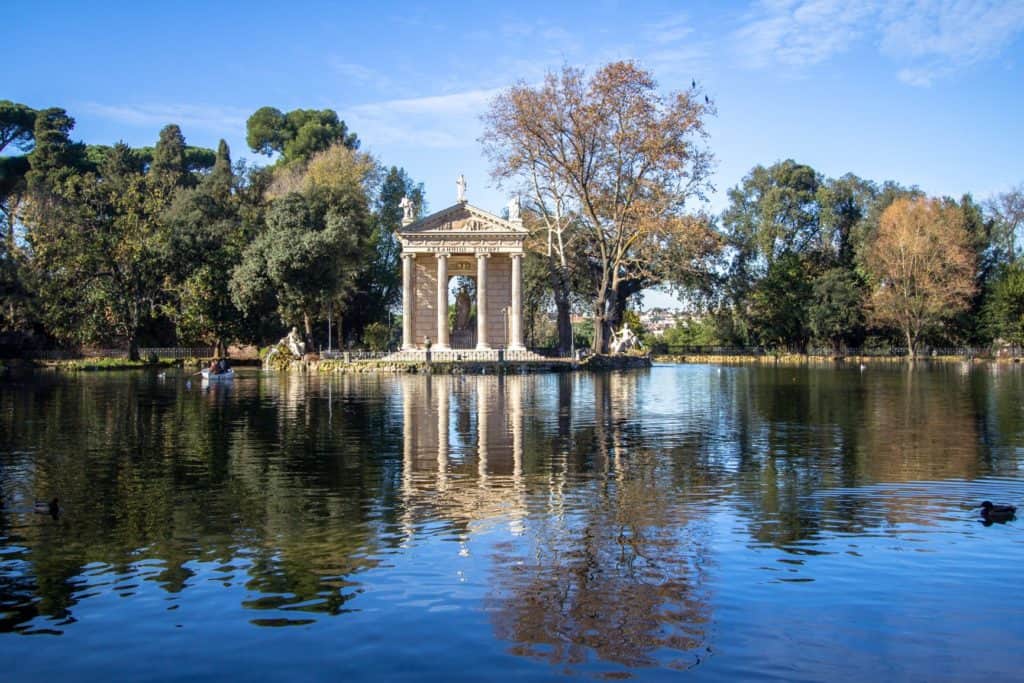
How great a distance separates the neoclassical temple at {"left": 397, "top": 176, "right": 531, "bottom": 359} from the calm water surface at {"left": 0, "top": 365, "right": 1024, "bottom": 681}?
141 ft

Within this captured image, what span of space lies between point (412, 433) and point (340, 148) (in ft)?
204

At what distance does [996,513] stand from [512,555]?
20.3ft

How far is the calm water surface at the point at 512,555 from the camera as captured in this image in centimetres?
746

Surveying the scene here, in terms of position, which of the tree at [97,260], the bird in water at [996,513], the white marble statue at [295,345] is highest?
the tree at [97,260]

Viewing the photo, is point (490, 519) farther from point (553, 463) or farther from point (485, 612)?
point (553, 463)

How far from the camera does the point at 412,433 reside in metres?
21.8

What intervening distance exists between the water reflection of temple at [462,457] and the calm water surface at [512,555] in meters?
0.11

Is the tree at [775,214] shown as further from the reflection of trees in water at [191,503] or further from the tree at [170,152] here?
the reflection of trees in water at [191,503]

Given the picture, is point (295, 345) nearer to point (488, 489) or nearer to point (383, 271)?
point (383, 271)

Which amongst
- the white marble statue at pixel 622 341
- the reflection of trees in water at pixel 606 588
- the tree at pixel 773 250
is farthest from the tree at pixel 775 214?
the reflection of trees in water at pixel 606 588

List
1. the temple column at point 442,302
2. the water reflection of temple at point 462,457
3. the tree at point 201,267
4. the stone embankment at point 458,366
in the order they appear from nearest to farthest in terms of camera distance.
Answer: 1. the water reflection of temple at point 462,457
2. the stone embankment at point 458,366
3. the temple column at point 442,302
4. the tree at point 201,267

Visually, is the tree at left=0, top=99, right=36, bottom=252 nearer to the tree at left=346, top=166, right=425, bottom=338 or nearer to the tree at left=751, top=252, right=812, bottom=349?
the tree at left=346, top=166, right=425, bottom=338

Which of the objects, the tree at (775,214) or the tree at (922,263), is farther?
the tree at (775,214)

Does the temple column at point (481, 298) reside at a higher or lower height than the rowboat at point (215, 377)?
higher
